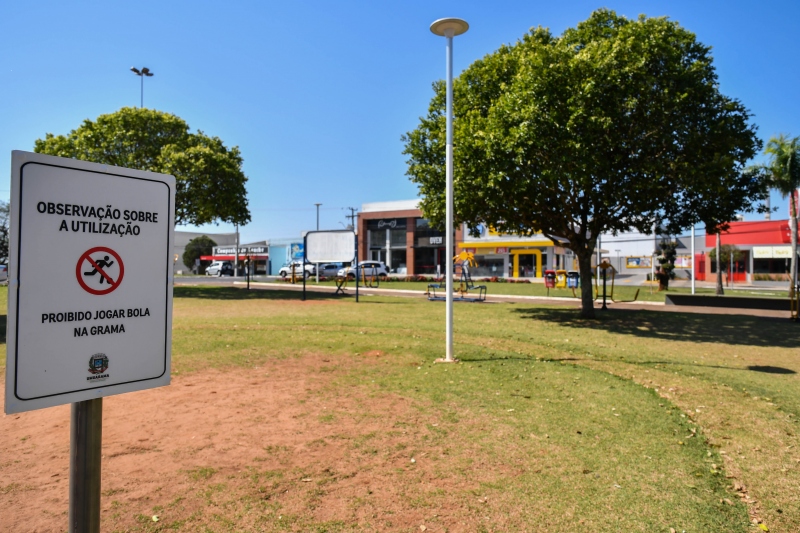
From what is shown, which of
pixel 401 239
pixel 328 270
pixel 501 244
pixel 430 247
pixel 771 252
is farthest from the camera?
pixel 401 239

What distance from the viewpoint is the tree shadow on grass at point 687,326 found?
12906 millimetres

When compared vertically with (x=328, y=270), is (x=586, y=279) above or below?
below

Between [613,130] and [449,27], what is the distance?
727 centimetres

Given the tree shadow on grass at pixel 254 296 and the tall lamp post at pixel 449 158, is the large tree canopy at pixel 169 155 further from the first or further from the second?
the tall lamp post at pixel 449 158

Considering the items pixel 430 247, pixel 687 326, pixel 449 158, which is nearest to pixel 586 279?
pixel 687 326

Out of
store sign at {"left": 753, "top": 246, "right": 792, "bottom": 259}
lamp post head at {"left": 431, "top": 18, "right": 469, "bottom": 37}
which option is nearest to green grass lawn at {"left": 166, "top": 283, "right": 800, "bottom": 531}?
lamp post head at {"left": 431, "top": 18, "right": 469, "bottom": 37}

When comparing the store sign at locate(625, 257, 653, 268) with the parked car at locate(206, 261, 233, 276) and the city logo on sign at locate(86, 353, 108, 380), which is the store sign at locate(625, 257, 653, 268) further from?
the city logo on sign at locate(86, 353, 108, 380)

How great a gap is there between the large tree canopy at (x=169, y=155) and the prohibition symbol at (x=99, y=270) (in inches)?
972

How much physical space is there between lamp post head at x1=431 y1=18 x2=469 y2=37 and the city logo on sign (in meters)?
8.14

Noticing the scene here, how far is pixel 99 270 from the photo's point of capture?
6.40 feet

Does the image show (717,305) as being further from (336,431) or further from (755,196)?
(336,431)

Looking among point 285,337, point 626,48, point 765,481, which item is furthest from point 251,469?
point 626,48

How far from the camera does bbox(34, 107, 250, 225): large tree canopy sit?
82.7 ft

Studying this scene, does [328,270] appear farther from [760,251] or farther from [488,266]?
[760,251]
